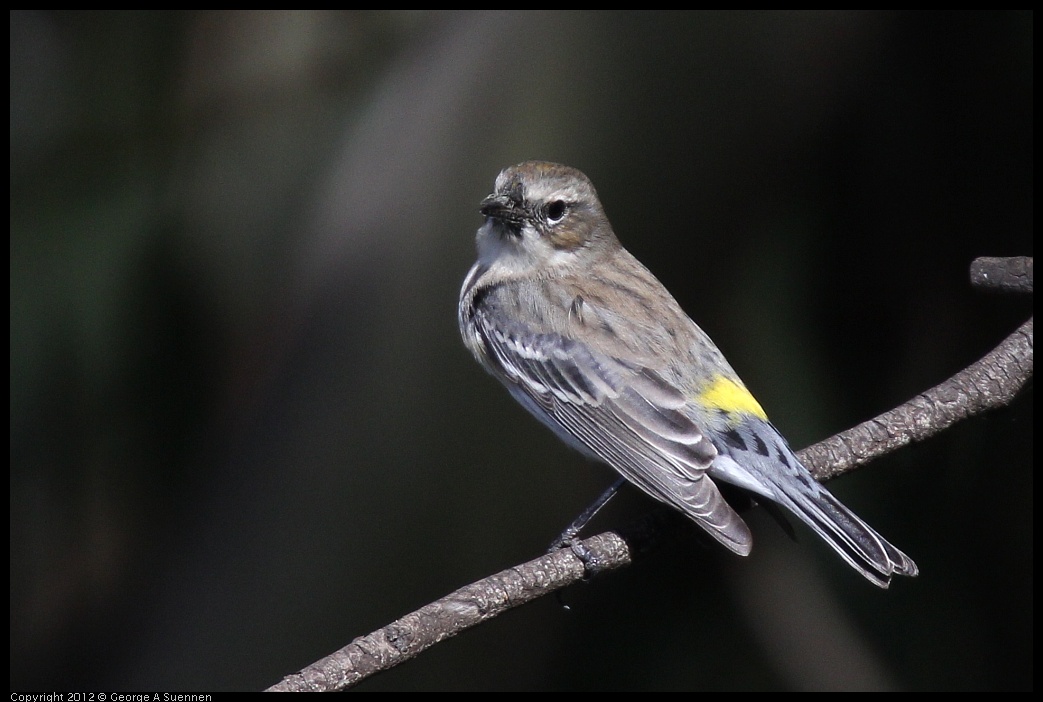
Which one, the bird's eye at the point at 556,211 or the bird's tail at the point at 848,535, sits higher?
the bird's eye at the point at 556,211

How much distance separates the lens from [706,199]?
10.4 ft

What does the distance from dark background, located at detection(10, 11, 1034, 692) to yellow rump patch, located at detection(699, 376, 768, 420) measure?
1.75ft

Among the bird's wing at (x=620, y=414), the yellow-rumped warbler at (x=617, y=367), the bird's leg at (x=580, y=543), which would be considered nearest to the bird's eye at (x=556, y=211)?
the yellow-rumped warbler at (x=617, y=367)

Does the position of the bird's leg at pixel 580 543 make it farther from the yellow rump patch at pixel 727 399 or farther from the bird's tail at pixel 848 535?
the bird's tail at pixel 848 535

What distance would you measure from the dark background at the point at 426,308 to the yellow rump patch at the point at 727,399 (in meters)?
0.53

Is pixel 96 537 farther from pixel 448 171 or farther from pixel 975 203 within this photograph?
pixel 975 203

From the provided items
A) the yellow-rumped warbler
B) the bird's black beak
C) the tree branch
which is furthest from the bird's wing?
the bird's black beak

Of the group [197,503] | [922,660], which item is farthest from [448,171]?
[922,660]

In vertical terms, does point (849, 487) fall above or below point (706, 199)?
below

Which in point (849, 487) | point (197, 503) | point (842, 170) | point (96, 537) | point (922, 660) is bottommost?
point (96, 537)

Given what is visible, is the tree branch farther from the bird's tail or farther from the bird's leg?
the bird's tail

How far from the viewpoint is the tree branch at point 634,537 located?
162cm

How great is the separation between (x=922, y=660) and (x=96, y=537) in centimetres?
291

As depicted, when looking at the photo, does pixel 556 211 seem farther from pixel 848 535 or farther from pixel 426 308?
pixel 848 535
